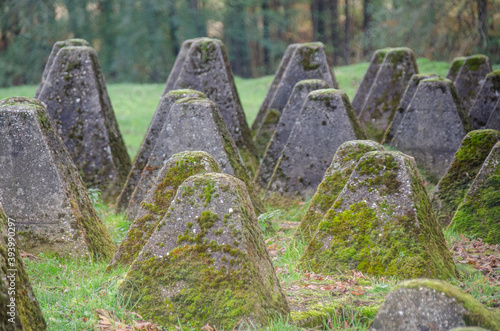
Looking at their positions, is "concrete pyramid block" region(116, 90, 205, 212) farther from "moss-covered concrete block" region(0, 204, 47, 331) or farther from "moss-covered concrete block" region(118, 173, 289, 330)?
"moss-covered concrete block" region(0, 204, 47, 331)

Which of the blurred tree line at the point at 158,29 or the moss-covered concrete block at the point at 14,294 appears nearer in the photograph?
the moss-covered concrete block at the point at 14,294

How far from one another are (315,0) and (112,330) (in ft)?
117

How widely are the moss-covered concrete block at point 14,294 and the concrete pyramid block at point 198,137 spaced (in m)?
3.52

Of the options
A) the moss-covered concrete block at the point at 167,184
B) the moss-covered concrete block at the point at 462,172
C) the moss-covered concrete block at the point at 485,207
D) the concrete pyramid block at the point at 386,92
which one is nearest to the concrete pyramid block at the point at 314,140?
the moss-covered concrete block at the point at 462,172

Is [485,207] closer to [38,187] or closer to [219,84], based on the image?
[38,187]

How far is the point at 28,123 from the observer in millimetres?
5574

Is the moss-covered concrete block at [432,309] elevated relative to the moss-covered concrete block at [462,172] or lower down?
elevated

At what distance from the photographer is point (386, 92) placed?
41.3ft

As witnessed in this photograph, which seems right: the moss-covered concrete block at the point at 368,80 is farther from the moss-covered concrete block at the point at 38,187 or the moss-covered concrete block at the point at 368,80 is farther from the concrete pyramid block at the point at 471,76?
the moss-covered concrete block at the point at 38,187

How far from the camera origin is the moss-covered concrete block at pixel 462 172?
7105mm

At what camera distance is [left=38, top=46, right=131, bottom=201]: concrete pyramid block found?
936cm

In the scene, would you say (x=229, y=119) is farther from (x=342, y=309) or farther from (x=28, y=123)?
(x=342, y=309)

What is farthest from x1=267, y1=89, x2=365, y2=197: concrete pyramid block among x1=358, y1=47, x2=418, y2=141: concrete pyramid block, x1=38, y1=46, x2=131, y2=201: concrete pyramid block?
x1=358, y1=47, x2=418, y2=141: concrete pyramid block

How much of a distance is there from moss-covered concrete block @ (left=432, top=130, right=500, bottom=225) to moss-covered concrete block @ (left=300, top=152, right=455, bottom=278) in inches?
80.7
